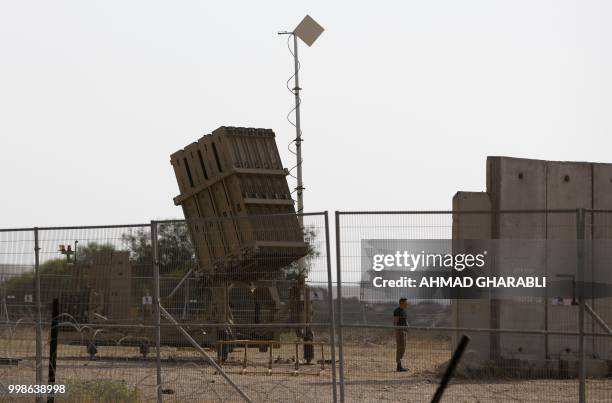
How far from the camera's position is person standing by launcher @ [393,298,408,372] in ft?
41.3

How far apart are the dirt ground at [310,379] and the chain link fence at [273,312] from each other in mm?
31

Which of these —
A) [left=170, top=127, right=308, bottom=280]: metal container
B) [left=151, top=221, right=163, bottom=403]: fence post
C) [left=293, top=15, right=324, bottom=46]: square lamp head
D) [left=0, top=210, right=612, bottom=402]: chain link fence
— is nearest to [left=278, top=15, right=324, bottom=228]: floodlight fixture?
[left=293, top=15, right=324, bottom=46]: square lamp head

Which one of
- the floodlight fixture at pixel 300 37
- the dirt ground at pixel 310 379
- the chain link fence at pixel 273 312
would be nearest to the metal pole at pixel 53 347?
the chain link fence at pixel 273 312

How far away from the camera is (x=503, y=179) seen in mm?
19422

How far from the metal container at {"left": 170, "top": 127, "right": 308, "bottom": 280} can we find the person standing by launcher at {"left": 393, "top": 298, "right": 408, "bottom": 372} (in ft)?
10.4

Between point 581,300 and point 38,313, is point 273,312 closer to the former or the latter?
point 38,313

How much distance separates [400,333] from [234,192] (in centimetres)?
675

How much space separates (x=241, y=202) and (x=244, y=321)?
12.5 feet

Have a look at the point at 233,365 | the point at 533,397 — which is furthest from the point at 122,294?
the point at 533,397

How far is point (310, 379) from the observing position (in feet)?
54.5

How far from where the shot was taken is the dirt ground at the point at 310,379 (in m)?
13.9

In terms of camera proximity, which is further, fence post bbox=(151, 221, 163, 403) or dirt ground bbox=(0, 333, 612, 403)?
dirt ground bbox=(0, 333, 612, 403)

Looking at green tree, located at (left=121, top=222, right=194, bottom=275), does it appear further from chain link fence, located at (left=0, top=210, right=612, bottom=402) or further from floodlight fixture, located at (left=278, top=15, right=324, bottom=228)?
floodlight fixture, located at (left=278, top=15, right=324, bottom=228)

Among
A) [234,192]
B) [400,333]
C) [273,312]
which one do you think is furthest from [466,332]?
[234,192]
